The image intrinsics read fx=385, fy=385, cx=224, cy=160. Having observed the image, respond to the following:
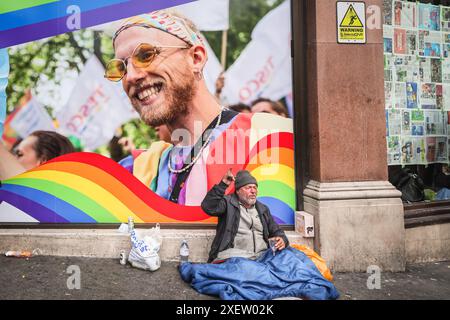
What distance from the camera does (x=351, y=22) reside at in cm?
517

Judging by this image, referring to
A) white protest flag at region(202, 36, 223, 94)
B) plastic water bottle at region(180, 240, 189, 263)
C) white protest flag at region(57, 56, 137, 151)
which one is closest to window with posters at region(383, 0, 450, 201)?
white protest flag at region(202, 36, 223, 94)

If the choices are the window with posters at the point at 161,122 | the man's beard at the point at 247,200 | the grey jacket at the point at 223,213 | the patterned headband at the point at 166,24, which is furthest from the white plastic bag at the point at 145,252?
the patterned headband at the point at 166,24

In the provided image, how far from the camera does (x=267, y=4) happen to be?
5.52m

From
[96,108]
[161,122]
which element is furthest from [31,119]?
[161,122]

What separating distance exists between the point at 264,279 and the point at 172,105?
2785 millimetres

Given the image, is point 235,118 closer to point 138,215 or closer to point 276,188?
point 276,188

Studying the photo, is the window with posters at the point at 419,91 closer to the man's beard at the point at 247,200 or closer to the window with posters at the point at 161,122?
the window with posters at the point at 161,122

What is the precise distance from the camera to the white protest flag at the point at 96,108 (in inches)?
219

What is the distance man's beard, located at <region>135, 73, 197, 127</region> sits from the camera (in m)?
5.54

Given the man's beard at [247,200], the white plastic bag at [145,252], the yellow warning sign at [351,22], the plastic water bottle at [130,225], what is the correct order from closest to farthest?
the man's beard at [247,200] < the white plastic bag at [145,252] < the yellow warning sign at [351,22] < the plastic water bottle at [130,225]

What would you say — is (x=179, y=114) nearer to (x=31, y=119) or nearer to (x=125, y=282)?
(x=31, y=119)

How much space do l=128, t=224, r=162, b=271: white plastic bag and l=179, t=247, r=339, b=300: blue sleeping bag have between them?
0.64 meters

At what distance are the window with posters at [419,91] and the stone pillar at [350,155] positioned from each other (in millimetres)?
685
